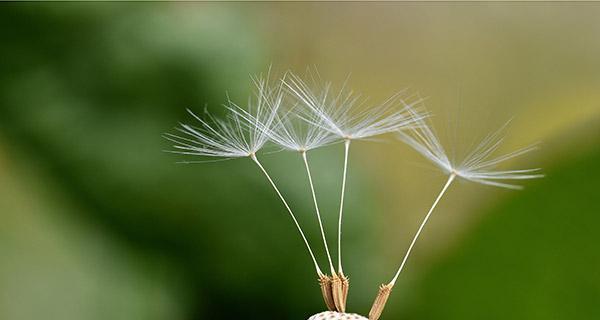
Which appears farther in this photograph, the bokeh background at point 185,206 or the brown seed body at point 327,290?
the bokeh background at point 185,206

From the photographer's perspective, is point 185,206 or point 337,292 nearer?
point 337,292

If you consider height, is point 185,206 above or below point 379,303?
above

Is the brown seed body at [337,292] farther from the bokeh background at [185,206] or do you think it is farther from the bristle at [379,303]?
the bokeh background at [185,206]

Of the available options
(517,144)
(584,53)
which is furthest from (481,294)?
(584,53)

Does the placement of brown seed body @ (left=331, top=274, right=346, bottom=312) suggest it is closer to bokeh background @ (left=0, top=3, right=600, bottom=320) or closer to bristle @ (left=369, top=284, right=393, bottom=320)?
bristle @ (left=369, top=284, right=393, bottom=320)

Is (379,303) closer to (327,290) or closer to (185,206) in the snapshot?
(327,290)

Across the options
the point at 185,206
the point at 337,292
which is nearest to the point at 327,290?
the point at 337,292

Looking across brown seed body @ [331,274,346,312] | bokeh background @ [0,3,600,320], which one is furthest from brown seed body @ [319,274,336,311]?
bokeh background @ [0,3,600,320]

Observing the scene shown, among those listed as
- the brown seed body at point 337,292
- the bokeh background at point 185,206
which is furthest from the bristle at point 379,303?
the bokeh background at point 185,206

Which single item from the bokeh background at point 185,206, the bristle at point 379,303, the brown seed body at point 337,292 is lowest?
the bristle at point 379,303
